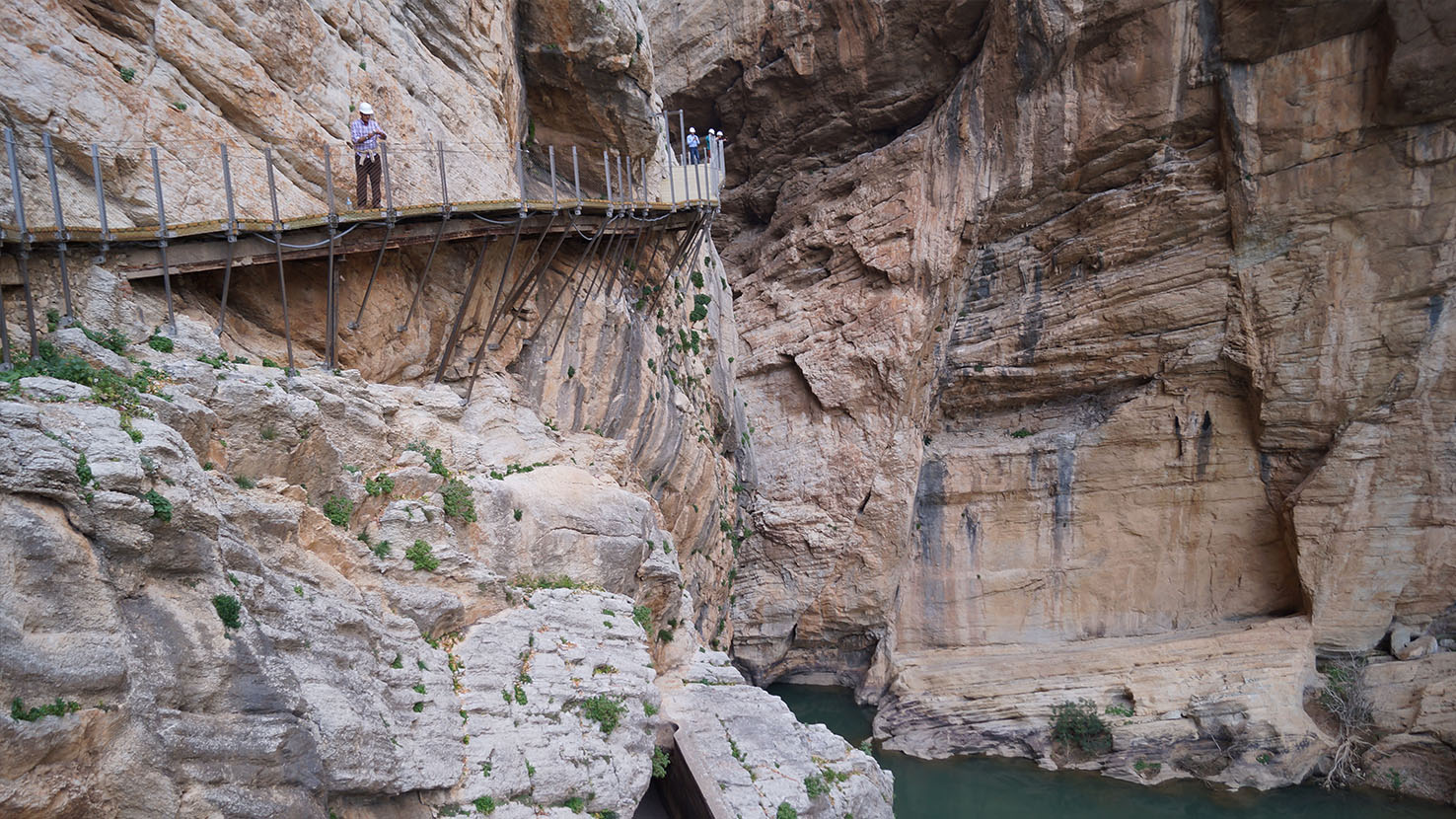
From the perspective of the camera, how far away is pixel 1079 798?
60.9 ft

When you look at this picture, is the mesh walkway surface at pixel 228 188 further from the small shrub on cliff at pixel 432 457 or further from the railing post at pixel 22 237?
the small shrub on cliff at pixel 432 457

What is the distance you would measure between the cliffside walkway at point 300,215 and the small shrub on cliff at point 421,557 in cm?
292

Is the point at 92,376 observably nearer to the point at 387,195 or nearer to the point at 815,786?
the point at 387,195

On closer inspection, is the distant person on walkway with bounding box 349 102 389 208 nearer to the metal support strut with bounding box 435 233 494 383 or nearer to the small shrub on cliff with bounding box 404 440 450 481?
the metal support strut with bounding box 435 233 494 383

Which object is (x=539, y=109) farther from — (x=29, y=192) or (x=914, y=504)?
(x=914, y=504)

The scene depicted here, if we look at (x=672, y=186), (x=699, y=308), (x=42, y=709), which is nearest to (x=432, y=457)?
(x=42, y=709)

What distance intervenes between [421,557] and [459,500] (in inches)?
40.5

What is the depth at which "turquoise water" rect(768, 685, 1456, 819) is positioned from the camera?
17.5 metres

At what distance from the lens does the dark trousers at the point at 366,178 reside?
11.8 m

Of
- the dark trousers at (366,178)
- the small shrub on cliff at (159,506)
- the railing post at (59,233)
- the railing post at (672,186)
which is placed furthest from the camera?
the railing post at (672,186)

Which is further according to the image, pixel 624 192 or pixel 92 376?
pixel 624 192

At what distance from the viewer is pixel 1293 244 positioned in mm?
19172

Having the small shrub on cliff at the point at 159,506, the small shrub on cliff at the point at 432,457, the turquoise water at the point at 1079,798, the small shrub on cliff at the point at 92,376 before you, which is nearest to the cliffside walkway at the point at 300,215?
the small shrub on cliff at the point at 92,376

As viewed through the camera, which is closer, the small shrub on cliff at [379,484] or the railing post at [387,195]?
the small shrub on cliff at [379,484]
